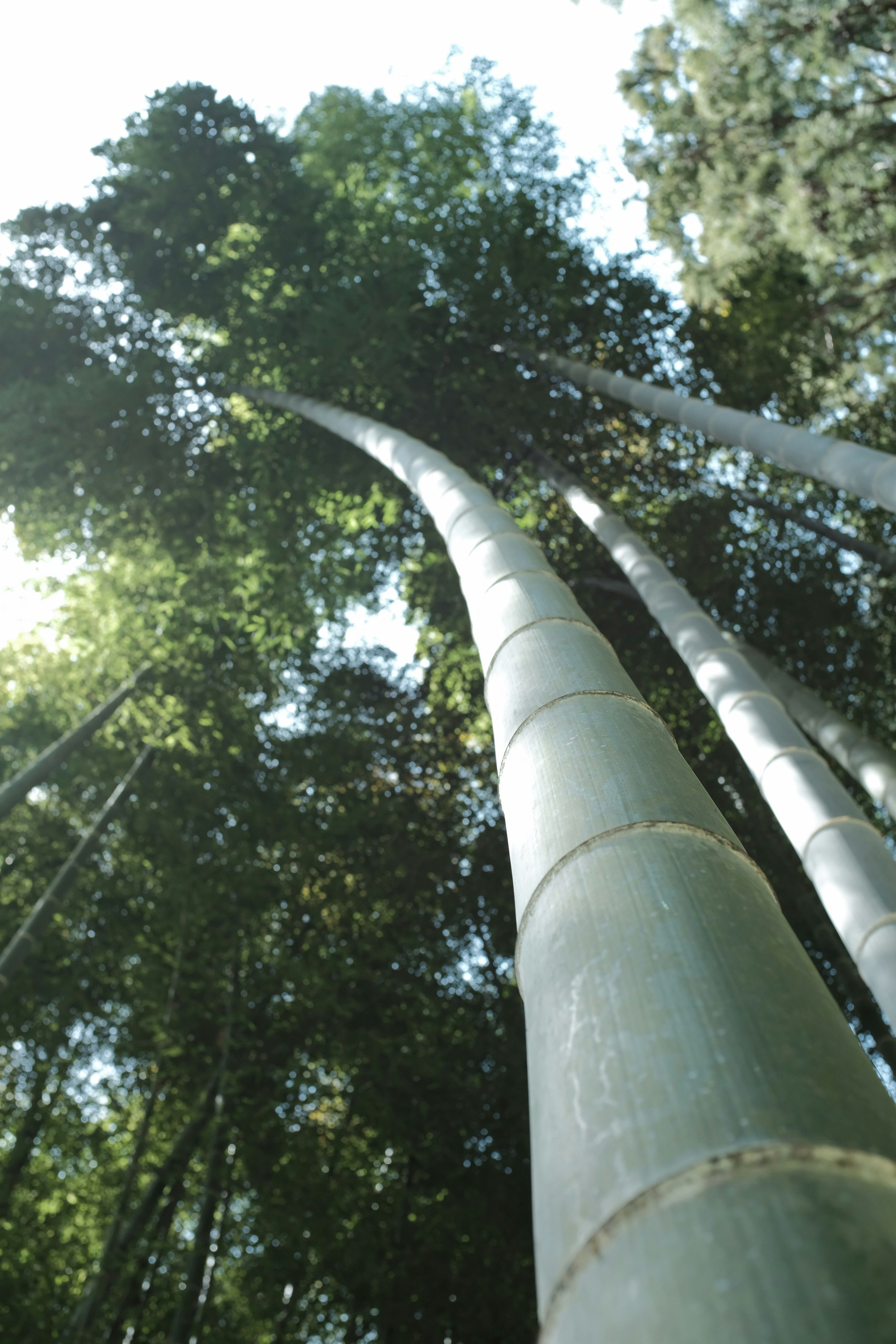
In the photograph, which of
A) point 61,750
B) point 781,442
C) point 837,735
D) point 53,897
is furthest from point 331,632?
point 781,442

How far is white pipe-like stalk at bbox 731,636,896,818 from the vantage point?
3727 mm

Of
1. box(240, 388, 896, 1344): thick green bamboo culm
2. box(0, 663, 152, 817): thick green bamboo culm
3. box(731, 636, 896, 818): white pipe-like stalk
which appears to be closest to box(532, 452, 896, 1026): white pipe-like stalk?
box(731, 636, 896, 818): white pipe-like stalk

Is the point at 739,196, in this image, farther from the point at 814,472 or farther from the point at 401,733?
the point at 401,733

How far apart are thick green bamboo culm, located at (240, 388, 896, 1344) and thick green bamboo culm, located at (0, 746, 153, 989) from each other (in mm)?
4822

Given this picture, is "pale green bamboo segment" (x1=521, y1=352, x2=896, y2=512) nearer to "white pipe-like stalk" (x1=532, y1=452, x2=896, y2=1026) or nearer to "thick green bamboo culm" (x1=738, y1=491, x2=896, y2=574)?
"white pipe-like stalk" (x1=532, y1=452, x2=896, y2=1026)

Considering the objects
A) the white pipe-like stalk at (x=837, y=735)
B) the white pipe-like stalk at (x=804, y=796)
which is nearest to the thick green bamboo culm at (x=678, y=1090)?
the white pipe-like stalk at (x=804, y=796)

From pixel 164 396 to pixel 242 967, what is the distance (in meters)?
4.23

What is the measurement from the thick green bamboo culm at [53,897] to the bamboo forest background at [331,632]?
197 mm

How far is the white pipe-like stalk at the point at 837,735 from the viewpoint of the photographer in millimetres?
3727

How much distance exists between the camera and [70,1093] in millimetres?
6281

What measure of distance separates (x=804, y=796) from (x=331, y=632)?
5.64m

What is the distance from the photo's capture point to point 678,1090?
18.8 inches

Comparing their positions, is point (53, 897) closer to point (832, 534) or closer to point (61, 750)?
point (61, 750)

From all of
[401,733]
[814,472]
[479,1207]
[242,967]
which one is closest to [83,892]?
[242,967]
